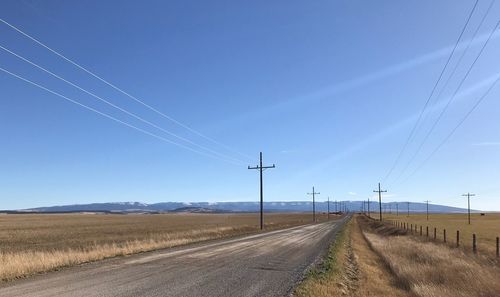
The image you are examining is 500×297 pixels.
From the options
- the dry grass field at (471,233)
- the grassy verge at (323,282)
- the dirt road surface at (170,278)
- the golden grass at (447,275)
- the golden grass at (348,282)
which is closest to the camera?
the dirt road surface at (170,278)

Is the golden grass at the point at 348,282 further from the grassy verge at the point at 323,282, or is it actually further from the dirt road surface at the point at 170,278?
the dirt road surface at the point at 170,278

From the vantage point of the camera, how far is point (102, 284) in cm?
1549

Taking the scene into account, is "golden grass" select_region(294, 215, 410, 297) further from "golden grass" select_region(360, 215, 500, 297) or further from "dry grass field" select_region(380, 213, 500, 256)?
"dry grass field" select_region(380, 213, 500, 256)

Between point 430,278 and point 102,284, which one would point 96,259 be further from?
point 430,278

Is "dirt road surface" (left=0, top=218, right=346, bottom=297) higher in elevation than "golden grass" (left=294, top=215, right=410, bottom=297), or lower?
higher

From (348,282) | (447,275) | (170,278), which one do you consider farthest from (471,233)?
(170,278)

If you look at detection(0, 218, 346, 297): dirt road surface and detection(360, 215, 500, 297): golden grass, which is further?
detection(360, 215, 500, 297): golden grass

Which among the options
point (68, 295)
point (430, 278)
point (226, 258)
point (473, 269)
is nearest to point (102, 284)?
point (68, 295)

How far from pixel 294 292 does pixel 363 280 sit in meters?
6.05

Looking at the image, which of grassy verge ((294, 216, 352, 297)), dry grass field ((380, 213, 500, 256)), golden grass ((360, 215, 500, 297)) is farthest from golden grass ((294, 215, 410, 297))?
dry grass field ((380, 213, 500, 256))

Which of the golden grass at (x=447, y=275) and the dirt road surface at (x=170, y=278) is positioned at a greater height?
the dirt road surface at (x=170, y=278)

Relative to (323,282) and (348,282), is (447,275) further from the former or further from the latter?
(323,282)

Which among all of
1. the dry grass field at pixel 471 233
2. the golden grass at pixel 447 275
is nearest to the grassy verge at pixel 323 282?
the golden grass at pixel 447 275

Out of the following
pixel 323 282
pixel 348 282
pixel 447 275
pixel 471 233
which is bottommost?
pixel 471 233
